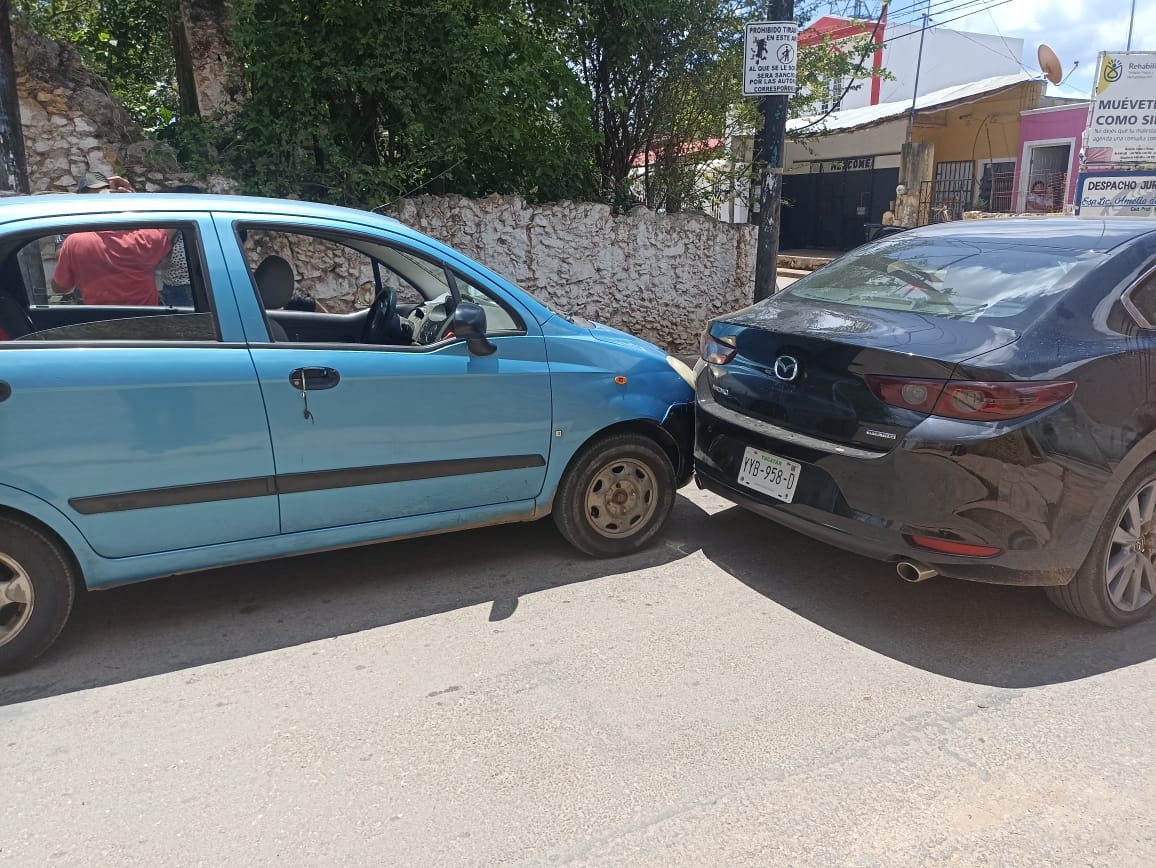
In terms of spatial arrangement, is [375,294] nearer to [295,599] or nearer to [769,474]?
[295,599]

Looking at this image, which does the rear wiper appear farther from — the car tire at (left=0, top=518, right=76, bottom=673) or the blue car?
the car tire at (left=0, top=518, right=76, bottom=673)

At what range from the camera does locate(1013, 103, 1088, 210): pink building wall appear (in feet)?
60.3

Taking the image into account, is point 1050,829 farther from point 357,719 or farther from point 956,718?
point 357,719

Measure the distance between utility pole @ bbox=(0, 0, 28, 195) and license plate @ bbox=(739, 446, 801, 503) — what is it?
5.59m

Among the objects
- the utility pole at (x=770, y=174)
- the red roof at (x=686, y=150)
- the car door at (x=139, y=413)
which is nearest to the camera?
the car door at (x=139, y=413)

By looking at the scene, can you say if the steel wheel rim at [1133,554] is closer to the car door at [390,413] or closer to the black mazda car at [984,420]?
the black mazda car at [984,420]

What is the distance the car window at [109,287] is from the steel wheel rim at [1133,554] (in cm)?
371

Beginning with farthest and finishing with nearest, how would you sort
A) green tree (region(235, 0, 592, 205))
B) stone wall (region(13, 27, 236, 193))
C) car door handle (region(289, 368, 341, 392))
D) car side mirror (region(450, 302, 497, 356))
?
green tree (region(235, 0, 592, 205))
stone wall (region(13, 27, 236, 193))
car side mirror (region(450, 302, 497, 356))
car door handle (region(289, 368, 341, 392))

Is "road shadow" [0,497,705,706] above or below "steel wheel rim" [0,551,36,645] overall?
below

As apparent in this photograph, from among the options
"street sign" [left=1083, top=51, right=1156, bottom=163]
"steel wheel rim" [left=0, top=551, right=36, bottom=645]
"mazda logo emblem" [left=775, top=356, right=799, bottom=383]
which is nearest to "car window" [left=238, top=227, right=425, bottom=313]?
"steel wheel rim" [left=0, top=551, right=36, bottom=645]

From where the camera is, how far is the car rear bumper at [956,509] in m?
3.27

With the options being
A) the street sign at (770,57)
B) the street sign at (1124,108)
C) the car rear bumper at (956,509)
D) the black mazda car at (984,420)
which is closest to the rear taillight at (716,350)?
the black mazda car at (984,420)

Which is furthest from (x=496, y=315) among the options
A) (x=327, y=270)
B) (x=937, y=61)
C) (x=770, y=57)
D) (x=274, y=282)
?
(x=937, y=61)

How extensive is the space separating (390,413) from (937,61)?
3049cm
